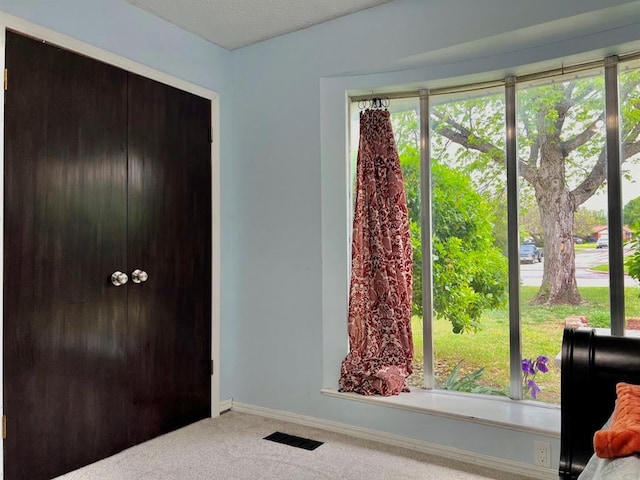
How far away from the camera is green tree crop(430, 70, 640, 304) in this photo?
7.95 feet

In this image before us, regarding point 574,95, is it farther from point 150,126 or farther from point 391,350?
point 150,126

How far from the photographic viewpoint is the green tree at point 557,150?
2424 mm

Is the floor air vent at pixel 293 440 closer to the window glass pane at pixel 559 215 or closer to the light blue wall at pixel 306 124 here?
the light blue wall at pixel 306 124

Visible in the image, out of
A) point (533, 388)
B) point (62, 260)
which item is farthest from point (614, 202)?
point (62, 260)

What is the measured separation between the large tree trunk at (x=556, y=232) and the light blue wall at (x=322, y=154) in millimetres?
585

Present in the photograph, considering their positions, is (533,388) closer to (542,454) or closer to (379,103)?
(542,454)

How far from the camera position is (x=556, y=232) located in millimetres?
2564

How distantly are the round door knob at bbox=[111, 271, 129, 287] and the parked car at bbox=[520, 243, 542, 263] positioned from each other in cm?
223

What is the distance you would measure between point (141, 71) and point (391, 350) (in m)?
2.22

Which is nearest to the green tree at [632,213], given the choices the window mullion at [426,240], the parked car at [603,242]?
the parked car at [603,242]

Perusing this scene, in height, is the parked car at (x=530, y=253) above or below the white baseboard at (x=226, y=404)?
above

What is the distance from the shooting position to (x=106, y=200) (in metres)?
2.51

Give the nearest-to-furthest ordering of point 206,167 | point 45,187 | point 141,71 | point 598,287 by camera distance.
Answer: point 45,187 < point 598,287 < point 141,71 < point 206,167

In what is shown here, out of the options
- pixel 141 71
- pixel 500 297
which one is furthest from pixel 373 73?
pixel 500 297
